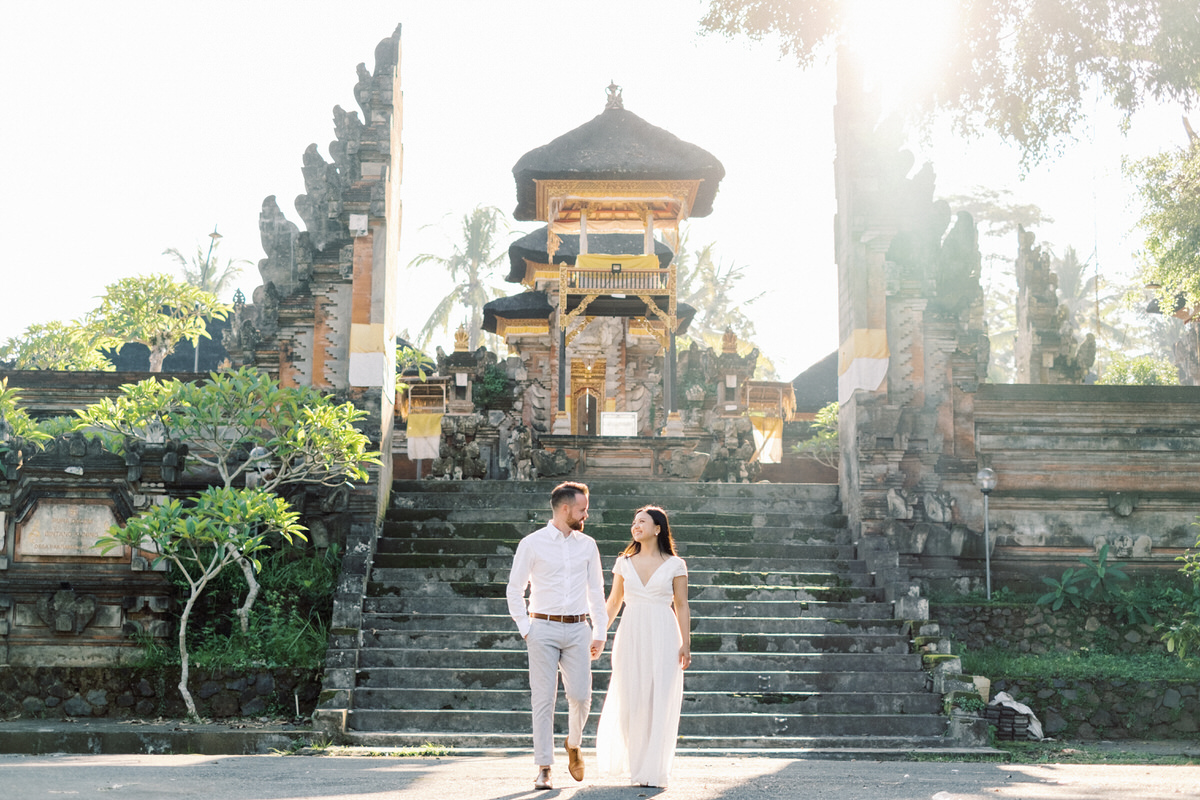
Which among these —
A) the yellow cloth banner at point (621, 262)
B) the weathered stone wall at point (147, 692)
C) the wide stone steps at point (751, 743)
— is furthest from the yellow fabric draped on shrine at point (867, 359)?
the yellow cloth banner at point (621, 262)

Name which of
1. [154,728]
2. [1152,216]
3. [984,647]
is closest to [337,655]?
[154,728]

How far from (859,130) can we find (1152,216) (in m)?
3.77

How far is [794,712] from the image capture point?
9.65 metres

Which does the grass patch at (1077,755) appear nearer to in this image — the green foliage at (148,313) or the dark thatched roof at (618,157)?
the dark thatched roof at (618,157)

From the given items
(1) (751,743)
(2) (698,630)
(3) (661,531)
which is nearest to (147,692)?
(2) (698,630)

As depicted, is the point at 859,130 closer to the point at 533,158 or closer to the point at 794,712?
the point at 794,712

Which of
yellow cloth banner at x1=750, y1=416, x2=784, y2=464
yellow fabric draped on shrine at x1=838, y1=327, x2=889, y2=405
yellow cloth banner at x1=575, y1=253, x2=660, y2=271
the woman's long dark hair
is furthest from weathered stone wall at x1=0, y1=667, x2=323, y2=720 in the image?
yellow cloth banner at x1=750, y1=416, x2=784, y2=464

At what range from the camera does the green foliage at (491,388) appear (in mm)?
21016

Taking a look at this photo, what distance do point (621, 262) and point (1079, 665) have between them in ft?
44.9

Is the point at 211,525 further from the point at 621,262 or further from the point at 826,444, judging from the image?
the point at 826,444

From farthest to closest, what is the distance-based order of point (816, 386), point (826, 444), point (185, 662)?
point (816, 386) < point (826, 444) < point (185, 662)

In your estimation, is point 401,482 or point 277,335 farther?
point 277,335

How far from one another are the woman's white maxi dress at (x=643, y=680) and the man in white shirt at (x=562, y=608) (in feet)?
0.51

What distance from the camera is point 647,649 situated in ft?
21.8
